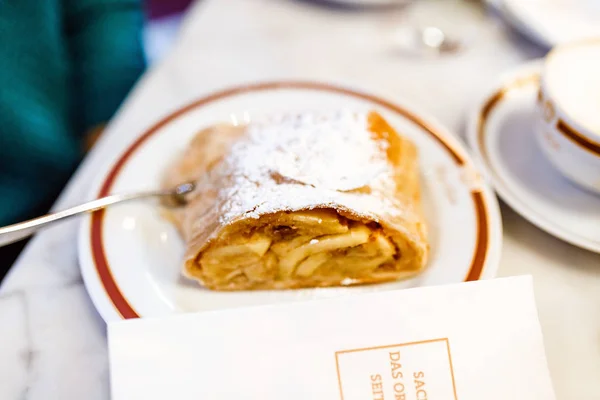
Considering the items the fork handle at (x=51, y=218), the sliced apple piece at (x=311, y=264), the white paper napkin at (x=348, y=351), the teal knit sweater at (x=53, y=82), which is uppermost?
the teal knit sweater at (x=53, y=82)

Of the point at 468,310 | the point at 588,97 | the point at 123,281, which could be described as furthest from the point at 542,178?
the point at 123,281

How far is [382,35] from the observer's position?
118 cm

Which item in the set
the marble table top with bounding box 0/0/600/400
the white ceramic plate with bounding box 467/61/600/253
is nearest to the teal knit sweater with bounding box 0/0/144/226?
the marble table top with bounding box 0/0/600/400

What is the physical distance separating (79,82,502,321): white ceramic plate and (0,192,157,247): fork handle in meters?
0.02

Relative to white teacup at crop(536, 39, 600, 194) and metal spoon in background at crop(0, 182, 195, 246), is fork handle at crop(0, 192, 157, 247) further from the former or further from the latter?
white teacup at crop(536, 39, 600, 194)

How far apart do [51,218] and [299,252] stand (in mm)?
333

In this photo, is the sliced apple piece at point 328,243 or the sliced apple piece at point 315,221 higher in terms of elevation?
the sliced apple piece at point 315,221

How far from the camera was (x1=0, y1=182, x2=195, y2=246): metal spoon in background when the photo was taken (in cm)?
70

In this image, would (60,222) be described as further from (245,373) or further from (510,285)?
(510,285)

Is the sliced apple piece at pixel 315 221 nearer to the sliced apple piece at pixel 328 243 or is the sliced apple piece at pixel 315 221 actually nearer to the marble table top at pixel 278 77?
the sliced apple piece at pixel 328 243

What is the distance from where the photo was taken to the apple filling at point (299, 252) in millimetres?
691

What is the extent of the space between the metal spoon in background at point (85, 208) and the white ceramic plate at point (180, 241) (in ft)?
0.05

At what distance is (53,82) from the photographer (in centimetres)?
101

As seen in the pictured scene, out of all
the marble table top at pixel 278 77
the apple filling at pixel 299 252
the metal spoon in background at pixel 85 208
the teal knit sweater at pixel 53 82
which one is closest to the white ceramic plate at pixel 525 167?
the marble table top at pixel 278 77
